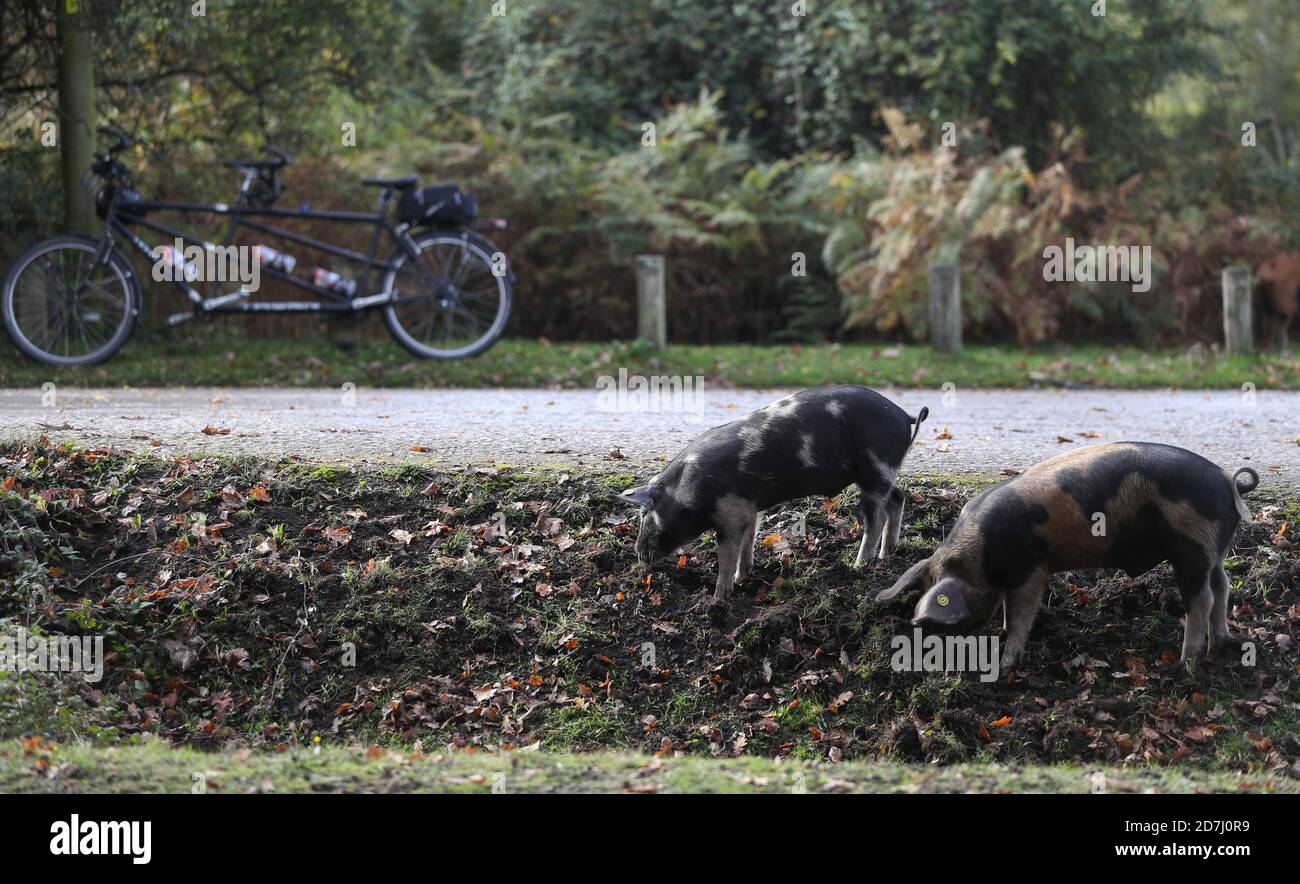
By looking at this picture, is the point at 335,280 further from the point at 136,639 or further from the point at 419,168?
the point at 136,639

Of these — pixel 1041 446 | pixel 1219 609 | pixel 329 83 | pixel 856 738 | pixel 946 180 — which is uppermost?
pixel 329 83

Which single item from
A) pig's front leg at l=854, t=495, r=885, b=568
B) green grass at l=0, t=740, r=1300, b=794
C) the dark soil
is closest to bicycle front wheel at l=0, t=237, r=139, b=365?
the dark soil

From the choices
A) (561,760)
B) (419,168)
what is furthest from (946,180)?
(561,760)

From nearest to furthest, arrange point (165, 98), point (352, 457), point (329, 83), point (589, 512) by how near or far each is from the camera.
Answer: point (589, 512), point (352, 457), point (165, 98), point (329, 83)

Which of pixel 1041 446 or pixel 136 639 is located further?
pixel 1041 446

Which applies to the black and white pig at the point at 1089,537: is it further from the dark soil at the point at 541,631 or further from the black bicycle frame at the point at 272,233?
the black bicycle frame at the point at 272,233

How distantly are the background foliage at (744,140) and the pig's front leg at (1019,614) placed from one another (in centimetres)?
921

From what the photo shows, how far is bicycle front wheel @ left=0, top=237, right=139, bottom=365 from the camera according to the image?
1166 cm

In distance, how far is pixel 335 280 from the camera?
509 inches

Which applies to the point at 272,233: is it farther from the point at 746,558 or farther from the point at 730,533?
the point at 730,533

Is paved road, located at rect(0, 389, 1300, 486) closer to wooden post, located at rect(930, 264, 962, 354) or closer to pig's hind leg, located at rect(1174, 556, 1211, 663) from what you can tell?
pig's hind leg, located at rect(1174, 556, 1211, 663)

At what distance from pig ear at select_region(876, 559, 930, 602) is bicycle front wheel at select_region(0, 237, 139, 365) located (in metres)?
7.98

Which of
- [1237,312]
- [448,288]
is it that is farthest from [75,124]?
[1237,312]

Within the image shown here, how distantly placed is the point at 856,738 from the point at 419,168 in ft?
40.5
